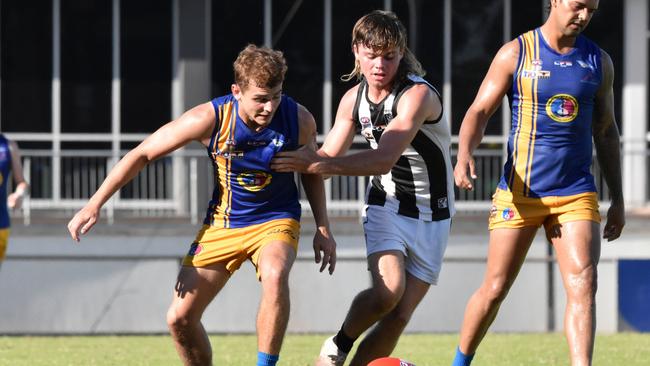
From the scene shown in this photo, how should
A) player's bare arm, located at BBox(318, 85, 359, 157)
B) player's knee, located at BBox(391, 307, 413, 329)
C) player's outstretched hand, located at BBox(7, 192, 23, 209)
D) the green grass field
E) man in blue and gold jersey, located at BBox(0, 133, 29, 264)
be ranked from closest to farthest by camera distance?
player's knee, located at BBox(391, 307, 413, 329)
player's bare arm, located at BBox(318, 85, 359, 157)
the green grass field
player's outstretched hand, located at BBox(7, 192, 23, 209)
man in blue and gold jersey, located at BBox(0, 133, 29, 264)

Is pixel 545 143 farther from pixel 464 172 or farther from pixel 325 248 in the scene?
pixel 325 248

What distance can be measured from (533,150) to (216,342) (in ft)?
22.2

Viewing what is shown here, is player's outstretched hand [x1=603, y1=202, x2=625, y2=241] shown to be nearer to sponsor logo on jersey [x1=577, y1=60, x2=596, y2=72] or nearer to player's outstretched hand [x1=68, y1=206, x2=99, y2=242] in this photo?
sponsor logo on jersey [x1=577, y1=60, x2=596, y2=72]

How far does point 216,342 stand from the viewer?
1311cm

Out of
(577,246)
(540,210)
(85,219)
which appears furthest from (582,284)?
(85,219)

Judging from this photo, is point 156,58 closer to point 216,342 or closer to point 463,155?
point 216,342

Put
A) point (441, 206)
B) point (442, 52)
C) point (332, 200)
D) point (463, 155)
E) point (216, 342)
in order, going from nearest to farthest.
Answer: point (463, 155) < point (441, 206) < point (216, 342) < point (332, 200) < point (442, 52)

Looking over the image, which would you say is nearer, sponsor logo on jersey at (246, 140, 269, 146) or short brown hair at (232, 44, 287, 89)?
short brown hair at (232, 44, 287, 89)

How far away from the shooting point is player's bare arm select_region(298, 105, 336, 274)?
23.1ft

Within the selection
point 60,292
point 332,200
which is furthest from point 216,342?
point 332,200

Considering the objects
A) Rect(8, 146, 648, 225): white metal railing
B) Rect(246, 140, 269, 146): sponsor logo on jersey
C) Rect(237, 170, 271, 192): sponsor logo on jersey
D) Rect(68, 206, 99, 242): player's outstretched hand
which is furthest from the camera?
Rect(8, 146, 648, 225): white metal railing

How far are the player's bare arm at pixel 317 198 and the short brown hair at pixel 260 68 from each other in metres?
0.40

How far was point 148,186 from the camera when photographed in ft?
59.0

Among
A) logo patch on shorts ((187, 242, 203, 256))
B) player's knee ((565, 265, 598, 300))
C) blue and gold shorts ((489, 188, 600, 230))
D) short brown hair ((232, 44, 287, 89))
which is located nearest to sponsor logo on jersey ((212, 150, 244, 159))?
short brown hair ((232, 44, 287, 89))
